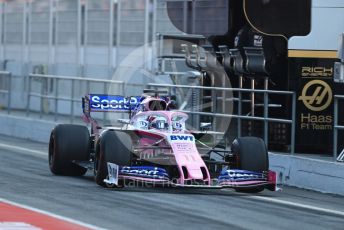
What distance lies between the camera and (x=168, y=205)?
14.7 metres

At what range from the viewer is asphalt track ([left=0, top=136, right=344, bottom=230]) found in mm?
13172

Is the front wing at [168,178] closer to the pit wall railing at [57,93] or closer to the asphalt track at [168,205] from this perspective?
the asphalt track at [168,205]

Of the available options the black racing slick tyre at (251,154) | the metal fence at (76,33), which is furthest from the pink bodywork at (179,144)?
the metal fence at (76,33)

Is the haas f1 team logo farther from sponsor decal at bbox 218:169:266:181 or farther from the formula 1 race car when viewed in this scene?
sponsor decal at bbox 218:169:266:181

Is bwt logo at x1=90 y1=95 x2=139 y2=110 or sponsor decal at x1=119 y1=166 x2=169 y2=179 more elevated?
bwt logo at x1=90 y1=95 x2=139 y2=110

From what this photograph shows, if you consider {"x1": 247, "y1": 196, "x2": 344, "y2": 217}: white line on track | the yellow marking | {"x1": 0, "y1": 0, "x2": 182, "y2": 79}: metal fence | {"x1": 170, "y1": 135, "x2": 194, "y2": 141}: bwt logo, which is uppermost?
{"x1": 0, "y1": 0, "x2": 182, "y2": 79}: metal fence

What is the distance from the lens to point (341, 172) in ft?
57.6

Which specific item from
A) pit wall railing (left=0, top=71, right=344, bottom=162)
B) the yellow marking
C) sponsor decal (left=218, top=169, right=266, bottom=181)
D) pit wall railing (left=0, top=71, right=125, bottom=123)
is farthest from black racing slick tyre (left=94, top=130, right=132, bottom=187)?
pit wall railing (left=0, top=71, right=125, bottom=123)

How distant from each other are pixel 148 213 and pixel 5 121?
16996mm

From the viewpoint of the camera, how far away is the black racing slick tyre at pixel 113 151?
16109mm

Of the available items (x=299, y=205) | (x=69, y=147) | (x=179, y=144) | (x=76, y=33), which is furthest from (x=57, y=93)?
(x=299, y=205)

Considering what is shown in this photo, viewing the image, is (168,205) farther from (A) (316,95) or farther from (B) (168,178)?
(A) (316,95)

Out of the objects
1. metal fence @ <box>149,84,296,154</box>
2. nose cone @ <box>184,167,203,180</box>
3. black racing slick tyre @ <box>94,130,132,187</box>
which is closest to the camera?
nose cone @ <box>184,167,203,180</box>

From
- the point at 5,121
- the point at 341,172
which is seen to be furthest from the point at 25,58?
the point at 341,172
